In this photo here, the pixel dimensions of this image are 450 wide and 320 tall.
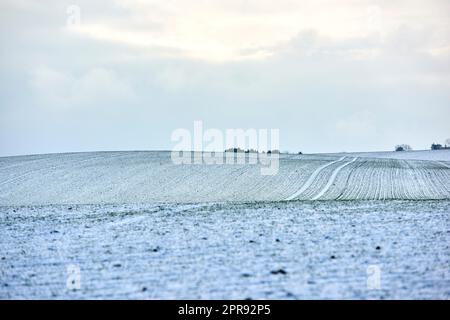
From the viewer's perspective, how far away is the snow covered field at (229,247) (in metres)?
11.8

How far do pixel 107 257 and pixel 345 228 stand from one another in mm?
7081

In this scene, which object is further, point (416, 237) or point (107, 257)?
point (416, 237)

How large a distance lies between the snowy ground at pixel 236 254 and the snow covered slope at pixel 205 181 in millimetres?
11254

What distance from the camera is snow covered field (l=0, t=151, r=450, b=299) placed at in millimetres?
11789

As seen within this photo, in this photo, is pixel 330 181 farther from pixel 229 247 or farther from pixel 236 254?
pixel 236 254

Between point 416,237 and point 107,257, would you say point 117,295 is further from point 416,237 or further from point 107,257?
point 416,237

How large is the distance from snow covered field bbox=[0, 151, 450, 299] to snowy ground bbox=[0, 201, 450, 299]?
0.03 metres

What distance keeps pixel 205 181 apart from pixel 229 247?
1065 inches

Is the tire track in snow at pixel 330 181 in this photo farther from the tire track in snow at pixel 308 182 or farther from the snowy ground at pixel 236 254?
the snowy ground at pixel 236 254

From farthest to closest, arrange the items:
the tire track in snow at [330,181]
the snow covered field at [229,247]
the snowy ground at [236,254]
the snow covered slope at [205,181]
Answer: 1. the snow covered slope at [205,181]
2. the tire track in snow at [330,181]
3. the snow covered field at [229,247]
4. the snowy ground at [236,254]

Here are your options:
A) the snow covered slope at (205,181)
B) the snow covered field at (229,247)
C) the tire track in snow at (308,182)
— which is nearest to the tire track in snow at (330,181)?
the snow covered slope at (205,181)

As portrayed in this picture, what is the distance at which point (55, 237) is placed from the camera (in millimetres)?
19297
